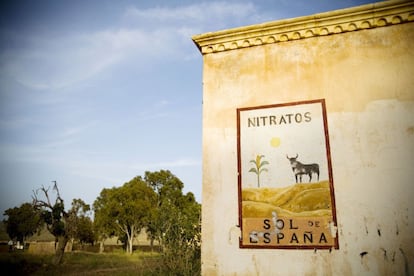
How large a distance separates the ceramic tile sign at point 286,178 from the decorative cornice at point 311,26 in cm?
107

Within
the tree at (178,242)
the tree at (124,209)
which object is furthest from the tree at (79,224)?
the tree at (178,242)

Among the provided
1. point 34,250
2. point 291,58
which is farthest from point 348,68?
point 34,250

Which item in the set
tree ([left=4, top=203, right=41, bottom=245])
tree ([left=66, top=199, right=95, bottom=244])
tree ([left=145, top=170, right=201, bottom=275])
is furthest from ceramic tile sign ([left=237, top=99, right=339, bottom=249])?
tree ([left=4, top=203, right=41, bottom=245])

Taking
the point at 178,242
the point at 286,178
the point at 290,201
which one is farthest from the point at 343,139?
the point at 178,242

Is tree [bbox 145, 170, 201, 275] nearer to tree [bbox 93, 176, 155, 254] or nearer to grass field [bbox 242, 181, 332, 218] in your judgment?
grass field [bbox 242, 181, 332, 218]

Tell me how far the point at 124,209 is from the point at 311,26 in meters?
27.4

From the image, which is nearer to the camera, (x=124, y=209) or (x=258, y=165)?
(x=258, y=165)

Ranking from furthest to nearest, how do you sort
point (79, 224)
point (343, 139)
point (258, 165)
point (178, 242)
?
point (79, 224), point (178, 242), point (258, 165), point (343, 139)

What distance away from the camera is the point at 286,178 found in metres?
3.96

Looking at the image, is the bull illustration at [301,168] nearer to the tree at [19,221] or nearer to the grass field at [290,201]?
the grass field at [290,201]

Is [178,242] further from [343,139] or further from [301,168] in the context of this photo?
[343,139]

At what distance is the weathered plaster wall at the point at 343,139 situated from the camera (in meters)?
3.54

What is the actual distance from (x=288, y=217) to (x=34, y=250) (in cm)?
3901

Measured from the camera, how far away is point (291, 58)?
434cm
